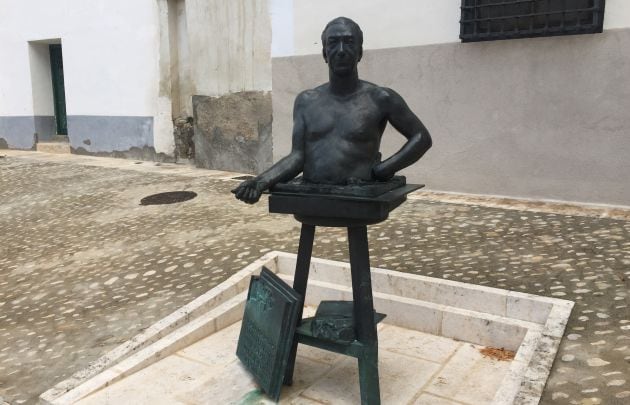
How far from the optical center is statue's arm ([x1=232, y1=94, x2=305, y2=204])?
2.57 m

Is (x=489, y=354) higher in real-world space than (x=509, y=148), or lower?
lower

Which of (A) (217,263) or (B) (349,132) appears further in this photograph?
(A) (217,263)

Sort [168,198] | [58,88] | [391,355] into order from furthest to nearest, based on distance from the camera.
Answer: [58,88], [168,198], [391,355]

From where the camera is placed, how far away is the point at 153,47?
10.1 meters

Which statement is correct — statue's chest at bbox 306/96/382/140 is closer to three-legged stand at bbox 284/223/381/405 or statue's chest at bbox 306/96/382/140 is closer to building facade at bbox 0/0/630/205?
three-legged stand at bbox 284/223/381/405

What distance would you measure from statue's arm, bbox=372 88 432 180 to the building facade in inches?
154

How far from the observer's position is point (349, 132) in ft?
8.47

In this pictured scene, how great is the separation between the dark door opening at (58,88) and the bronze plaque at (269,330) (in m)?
11.6

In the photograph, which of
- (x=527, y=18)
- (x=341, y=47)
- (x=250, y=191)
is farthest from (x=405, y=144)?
(x=527, y=18)

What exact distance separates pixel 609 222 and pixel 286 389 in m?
3.74

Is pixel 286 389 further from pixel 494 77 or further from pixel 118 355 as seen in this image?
pixel 494 77

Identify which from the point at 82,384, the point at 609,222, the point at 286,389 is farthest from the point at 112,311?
the point at 609,222

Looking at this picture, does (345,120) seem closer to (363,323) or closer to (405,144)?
(405,144)

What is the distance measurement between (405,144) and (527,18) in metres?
4.19
